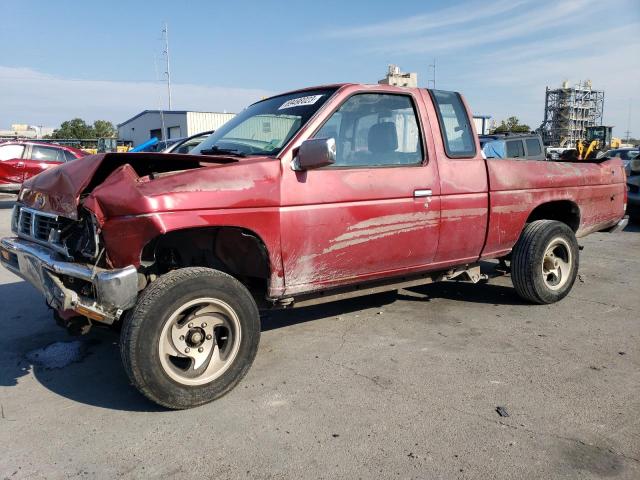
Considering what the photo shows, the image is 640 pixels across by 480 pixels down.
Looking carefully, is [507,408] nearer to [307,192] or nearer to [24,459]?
[307,192]

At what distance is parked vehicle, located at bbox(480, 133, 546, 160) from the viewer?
36.6ft

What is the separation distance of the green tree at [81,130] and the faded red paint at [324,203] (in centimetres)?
8184

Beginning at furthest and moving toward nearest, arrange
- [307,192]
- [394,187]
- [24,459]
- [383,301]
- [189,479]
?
[383,301], [394,187], [307,192], [24,459], [189,479]

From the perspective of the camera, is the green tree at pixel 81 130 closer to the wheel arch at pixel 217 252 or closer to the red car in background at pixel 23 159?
the red car in background at pixel 23 159

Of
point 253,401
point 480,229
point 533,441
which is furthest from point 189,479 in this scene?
point 480,229

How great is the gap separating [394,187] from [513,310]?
2.08 m

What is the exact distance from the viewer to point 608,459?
2.61 metres

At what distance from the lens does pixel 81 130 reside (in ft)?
256

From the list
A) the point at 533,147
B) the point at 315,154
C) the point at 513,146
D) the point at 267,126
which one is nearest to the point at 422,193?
the point at 315,154

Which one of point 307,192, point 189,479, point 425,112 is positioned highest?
point 425,112

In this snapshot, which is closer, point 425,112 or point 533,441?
point 533,441

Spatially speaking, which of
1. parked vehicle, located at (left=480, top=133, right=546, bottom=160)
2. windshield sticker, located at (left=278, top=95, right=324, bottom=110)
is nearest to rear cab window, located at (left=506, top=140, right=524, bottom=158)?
parked vehicle, located at (left=480, top=133, right=546, bottom=160)

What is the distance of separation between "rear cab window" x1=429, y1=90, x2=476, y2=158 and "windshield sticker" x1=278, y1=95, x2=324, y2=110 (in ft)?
3.61

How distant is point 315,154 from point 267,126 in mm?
811
